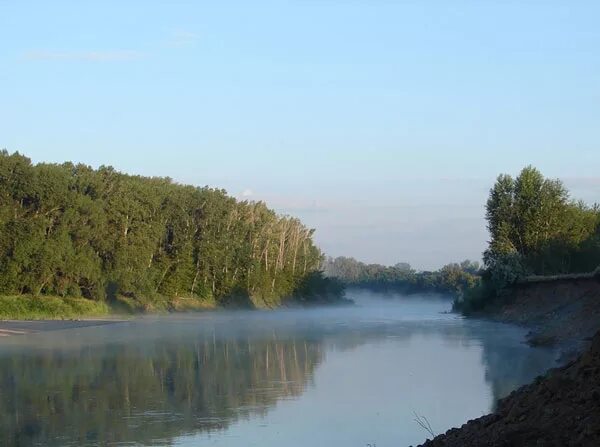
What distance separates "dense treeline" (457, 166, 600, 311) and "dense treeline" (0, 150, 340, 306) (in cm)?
2859

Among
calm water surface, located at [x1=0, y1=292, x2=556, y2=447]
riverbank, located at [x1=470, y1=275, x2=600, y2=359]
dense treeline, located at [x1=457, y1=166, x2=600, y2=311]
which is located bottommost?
calm water surface, located at [x1=0, y1=292, x2=556, y2=447]

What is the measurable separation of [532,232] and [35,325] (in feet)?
125

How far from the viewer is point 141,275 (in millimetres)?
80188

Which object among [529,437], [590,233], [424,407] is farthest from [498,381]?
[590,233]

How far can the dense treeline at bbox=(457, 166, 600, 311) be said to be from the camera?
69125 millimetres

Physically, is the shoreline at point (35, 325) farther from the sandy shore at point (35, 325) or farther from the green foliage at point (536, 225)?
the green foliage at point (536, 225)

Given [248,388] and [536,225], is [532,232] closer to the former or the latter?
[536,225]

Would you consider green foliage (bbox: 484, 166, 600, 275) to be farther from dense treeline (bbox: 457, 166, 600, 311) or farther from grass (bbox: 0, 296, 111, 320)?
grass (bbox: 0, 296, 111, 320)

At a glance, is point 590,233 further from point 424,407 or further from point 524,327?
point 424,407

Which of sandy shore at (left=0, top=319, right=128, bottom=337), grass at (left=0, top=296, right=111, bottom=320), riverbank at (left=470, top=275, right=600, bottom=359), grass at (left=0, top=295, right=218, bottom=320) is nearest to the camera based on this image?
riverbank at (left=470, top=275, right=600, bottom=359)

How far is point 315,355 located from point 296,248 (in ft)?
288

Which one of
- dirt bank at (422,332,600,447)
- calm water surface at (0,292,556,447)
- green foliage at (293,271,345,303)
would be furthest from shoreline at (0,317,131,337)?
green foliage at (293,271,345,303)

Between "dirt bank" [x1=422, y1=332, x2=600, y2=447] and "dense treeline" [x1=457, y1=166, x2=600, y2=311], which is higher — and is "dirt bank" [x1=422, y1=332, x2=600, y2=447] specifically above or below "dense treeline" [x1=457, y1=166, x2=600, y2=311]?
below

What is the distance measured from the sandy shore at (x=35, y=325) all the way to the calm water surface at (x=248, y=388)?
16.8ft
